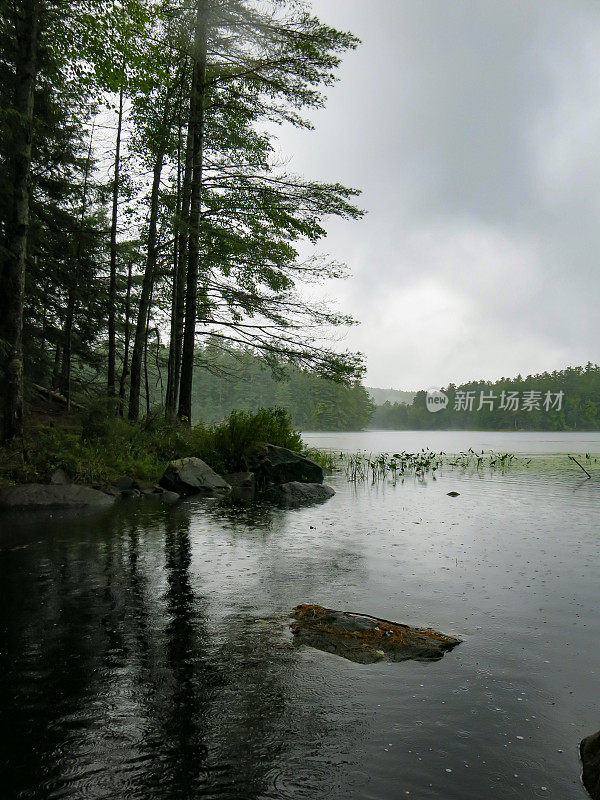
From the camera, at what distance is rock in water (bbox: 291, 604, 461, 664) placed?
3924 mm

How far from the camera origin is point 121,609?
15.7ft

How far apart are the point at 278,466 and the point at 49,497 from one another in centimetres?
620

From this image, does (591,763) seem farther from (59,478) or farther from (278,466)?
(278,466)

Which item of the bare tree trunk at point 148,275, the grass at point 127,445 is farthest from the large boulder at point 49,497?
the bare tree trunk at point 148,275

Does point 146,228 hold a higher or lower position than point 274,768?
higher

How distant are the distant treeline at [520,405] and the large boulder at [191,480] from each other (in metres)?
92.7

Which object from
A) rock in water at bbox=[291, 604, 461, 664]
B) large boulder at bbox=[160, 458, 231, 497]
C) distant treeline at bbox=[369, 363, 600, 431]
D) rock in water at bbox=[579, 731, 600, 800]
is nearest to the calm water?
large boulder at bbox=[160, 458, 231, 497]

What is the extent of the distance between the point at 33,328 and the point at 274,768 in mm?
16274

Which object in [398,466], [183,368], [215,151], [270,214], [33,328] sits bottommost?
[398,466]

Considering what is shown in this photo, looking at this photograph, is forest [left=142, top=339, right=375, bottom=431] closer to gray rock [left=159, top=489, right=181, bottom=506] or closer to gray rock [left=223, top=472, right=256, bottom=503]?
gray rock [left=223, top=472, right=256, bottom=503]

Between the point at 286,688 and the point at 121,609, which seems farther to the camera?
the point at 121,609

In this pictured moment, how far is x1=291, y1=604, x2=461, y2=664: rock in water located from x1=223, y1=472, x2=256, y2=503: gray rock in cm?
801

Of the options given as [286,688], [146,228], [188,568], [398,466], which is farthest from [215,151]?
[286,688]

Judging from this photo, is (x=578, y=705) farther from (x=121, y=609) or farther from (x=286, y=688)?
(x=121, y=609)
